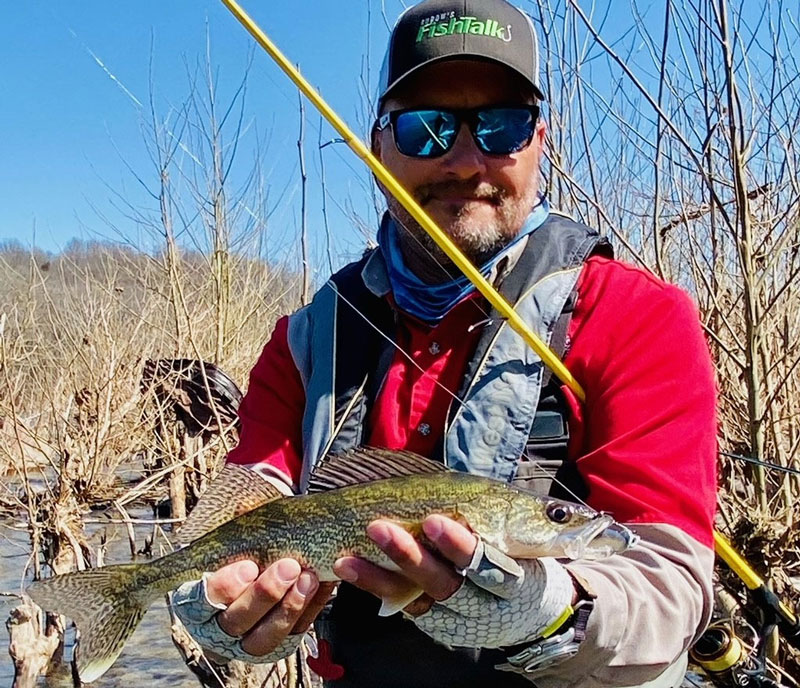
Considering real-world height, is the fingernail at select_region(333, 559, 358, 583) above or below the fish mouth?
below

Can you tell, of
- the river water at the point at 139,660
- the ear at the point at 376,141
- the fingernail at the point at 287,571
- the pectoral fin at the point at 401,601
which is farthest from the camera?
the river water at the point at 139,660

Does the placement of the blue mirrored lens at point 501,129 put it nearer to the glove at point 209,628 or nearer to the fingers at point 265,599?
the fingers at point 265,599

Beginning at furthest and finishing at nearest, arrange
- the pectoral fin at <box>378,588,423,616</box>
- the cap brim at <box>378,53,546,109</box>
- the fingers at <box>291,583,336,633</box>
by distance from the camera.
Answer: the cap brim at <box>378,53,546,109</box>
the fingers at <box>291,583,336,633</box>
the pectoral fin at <box>378,588,423,616</box>

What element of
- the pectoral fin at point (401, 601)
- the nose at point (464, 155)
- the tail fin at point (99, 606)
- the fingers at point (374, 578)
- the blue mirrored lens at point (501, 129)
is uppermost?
the blue mirrored lens at point (501, 129)

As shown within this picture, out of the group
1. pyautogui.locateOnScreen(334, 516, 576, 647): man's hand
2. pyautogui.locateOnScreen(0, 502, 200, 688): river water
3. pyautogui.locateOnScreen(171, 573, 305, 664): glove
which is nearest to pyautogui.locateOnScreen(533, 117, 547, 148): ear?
pyautogui.locateOnScreen(334, 516, 576, 647): man's hand

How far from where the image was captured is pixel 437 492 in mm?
2129

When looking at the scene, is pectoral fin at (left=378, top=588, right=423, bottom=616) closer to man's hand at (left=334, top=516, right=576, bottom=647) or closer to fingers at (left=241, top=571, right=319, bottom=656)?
man's hand at (left=334, top=516, right=576, bottom=647)

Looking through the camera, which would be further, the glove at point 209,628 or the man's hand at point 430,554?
the glove at point 209,628

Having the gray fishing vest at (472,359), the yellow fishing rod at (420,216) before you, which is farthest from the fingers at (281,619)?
the yellow fishing rod at (420,216)

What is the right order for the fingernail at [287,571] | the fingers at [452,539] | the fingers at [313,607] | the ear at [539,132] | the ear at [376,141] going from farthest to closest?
the ear at [376,141] → the ear at [539,132] → the fingers at [313,607] → the fingernail at [287,571] → the fingers at [452,539]

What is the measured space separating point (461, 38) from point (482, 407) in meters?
1.13

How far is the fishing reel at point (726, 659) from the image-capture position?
292 cm

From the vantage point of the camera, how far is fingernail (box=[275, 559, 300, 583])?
85.7 inches

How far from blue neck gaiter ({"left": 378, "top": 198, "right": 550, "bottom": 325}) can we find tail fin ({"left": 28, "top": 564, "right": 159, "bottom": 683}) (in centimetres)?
110
